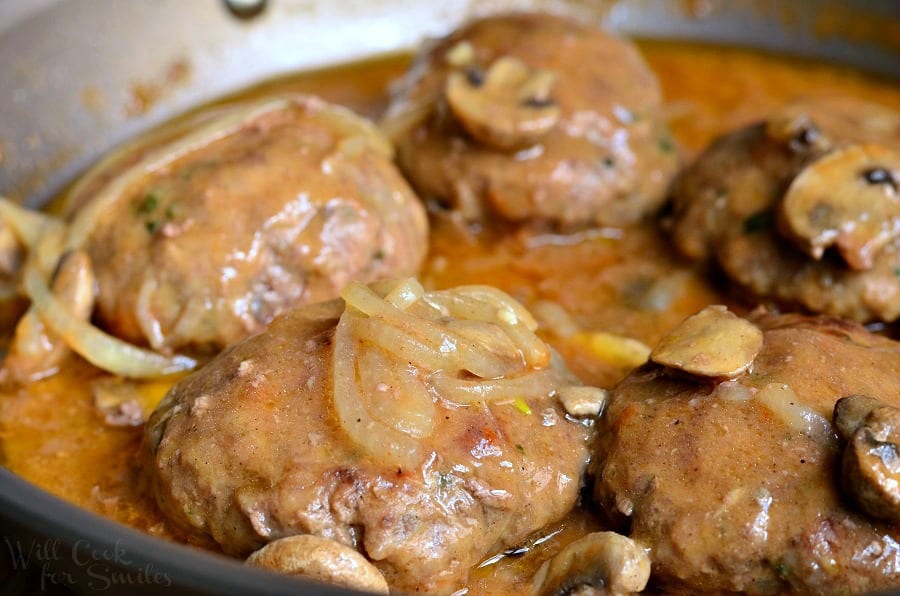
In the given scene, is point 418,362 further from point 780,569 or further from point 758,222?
point 758,222

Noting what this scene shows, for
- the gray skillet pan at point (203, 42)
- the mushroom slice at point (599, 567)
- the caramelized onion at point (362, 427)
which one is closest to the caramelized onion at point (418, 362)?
the caramelized onion at point (362, 427)

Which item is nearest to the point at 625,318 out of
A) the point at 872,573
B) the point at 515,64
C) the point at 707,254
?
the point at 707,254

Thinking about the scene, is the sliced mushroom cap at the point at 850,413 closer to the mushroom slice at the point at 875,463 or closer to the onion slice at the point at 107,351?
the mushroom slice at the point at 875,463

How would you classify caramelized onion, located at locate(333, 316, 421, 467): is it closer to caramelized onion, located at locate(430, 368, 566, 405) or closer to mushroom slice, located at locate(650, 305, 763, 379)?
caramelized onion, located at locate(430, 368, 566, 405)

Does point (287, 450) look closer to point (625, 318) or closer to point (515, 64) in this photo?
point (625, 318)

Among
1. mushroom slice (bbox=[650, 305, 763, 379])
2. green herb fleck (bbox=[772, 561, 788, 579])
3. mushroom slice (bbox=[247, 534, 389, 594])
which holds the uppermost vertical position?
mushroom slice (bbox=[247, 534, 389, 594])

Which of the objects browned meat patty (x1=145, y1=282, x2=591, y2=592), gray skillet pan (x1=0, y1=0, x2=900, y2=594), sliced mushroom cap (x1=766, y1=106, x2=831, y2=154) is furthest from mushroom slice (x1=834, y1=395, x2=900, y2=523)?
gray skillet pan (x1=0, y1=0, x2=900, y2=594)
